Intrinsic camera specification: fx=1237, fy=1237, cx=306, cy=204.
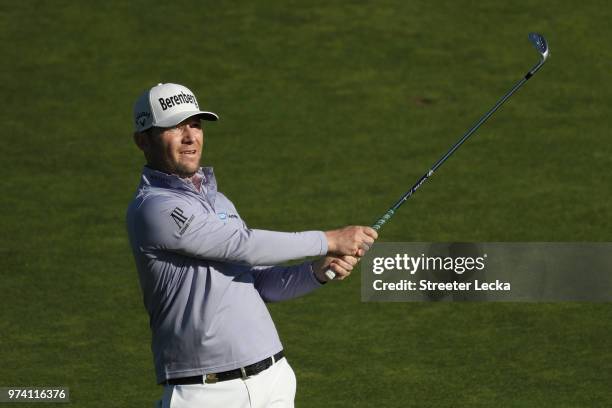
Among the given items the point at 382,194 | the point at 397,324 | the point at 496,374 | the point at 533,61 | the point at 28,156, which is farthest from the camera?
the point at 533,61

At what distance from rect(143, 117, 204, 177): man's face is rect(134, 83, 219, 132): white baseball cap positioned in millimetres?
39

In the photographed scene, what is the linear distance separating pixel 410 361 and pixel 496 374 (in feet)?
2.08

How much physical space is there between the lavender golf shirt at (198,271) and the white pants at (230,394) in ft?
0.20

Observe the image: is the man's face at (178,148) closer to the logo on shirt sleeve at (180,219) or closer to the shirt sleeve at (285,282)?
the logo on shirt sleeve at (180,219)

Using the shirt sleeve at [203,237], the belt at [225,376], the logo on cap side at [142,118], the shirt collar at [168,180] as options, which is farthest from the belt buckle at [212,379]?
the logo on cap side at [142,118]

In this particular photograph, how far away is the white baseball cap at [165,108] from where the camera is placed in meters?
4.68

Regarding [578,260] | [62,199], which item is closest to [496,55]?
[578,260]

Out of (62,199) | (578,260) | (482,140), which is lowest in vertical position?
(578,260)

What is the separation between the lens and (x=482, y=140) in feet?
41.8

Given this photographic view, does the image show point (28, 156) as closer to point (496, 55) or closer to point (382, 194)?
point (382, 194)
